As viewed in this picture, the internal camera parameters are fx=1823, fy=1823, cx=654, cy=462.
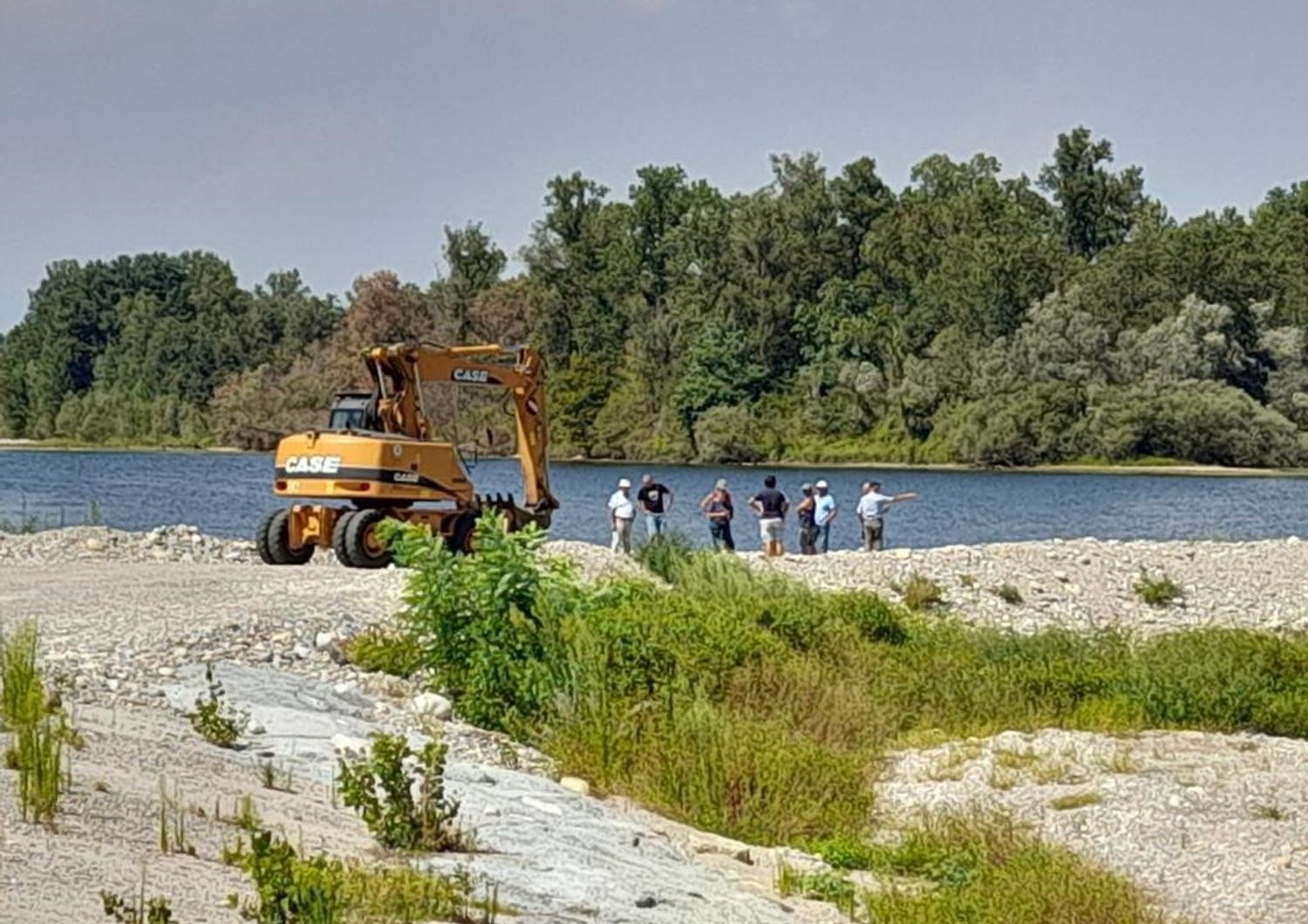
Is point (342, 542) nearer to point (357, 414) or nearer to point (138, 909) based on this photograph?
point (357, 414)

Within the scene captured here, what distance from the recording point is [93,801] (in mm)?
8203

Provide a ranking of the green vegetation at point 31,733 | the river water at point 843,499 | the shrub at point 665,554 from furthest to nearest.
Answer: the river water at point 843,499 < the shrub at point 665,554 < the green vegetation at point 31,733

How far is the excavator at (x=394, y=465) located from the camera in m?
23.4

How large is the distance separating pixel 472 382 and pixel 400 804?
17061 mm

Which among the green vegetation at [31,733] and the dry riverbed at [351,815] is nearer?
the green vegetation at [31,733]

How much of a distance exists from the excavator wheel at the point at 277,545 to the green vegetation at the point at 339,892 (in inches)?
696

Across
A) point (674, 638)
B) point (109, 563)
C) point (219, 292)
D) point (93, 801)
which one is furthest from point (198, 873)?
point (219, 292)

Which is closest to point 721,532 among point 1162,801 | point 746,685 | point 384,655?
point 384,655

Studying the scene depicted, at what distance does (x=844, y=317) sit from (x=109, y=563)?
8689cm

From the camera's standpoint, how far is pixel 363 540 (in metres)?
23.5

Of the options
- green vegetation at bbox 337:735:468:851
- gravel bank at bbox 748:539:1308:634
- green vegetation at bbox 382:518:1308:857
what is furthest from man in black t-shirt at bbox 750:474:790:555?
green vegetation at bbox 337:735:468:851

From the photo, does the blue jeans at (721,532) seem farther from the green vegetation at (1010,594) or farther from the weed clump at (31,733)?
the weed clump at (31,733)

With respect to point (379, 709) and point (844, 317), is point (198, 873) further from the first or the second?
point (844, 317)

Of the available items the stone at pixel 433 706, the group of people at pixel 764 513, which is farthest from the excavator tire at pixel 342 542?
the stone at pixel 433 706
